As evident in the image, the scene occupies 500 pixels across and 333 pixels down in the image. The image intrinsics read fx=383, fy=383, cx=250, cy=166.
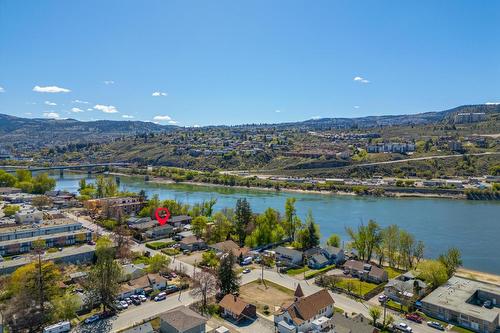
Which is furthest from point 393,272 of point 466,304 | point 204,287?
point 204,287

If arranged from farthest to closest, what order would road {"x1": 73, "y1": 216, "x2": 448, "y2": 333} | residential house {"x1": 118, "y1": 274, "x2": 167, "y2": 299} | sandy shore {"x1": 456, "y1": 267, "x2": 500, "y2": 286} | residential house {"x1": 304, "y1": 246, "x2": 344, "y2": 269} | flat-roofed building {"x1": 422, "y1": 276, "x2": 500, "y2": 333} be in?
residential house {"x1": 304, "y1": 246, "x2": 344, "y2": 269}
sandy shore {"x1": 456, "y1": 267, "x2": 500, "y2": 286}
residential house {"x1": 118, "y1": 274, "x2": 167, "y2": 299}
flat-roofed building {"x1": 422, "y1": 276, "x2": 500, "y2": 333}
road {"x1": 73, "y1": 216, "x2": 448, "y2": 333}

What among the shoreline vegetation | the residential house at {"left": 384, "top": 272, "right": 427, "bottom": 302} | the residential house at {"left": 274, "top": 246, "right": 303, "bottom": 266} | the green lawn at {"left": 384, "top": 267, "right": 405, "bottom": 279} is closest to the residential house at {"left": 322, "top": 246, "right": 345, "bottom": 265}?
the residential house at {"left": 274, "top": 246, "right": 303, "bottom": 266}

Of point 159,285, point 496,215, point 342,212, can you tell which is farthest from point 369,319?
point 496,215

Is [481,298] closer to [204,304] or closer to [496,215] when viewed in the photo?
[204,304]

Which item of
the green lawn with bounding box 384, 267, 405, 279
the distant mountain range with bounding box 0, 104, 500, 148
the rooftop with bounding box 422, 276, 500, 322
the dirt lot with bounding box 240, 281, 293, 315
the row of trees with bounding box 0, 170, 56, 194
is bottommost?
the green lawn with bounding box 384, 267, 405, 279

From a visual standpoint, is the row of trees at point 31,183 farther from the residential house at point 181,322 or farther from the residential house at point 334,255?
the residential house at point 181,322

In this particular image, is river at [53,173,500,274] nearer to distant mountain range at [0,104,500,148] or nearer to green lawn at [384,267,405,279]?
green lawn at [384,267,405,279]

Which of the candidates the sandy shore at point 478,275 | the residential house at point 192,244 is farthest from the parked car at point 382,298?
the residential house at point 192,244
